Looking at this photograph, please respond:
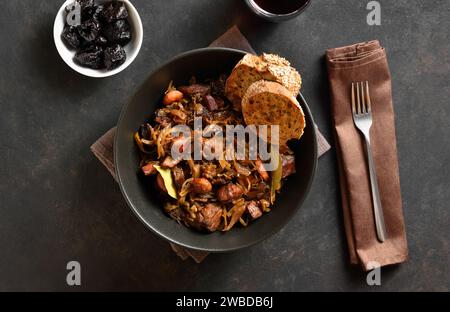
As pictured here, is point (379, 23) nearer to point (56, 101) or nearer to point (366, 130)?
point (366, 130)

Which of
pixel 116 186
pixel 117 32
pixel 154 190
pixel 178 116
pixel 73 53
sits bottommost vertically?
pixel 116 186

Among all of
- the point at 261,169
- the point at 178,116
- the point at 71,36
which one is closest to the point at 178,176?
the point at 178,116

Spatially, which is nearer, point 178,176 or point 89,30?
point 178,176

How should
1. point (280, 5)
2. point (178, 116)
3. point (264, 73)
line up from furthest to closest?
point (280, 5), point (178, 116), point (264, 73)

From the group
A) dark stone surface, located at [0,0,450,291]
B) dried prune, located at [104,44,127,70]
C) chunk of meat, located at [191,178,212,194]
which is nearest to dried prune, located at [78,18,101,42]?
dried prune, located at [104,44,127,70]

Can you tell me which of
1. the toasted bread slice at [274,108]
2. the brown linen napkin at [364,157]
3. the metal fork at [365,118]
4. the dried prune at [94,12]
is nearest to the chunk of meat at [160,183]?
the toasted bread slice at [274,108]

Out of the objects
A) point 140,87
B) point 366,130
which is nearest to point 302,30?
point 366,130

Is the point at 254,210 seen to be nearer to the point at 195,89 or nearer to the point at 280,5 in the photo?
the point at 195,89
